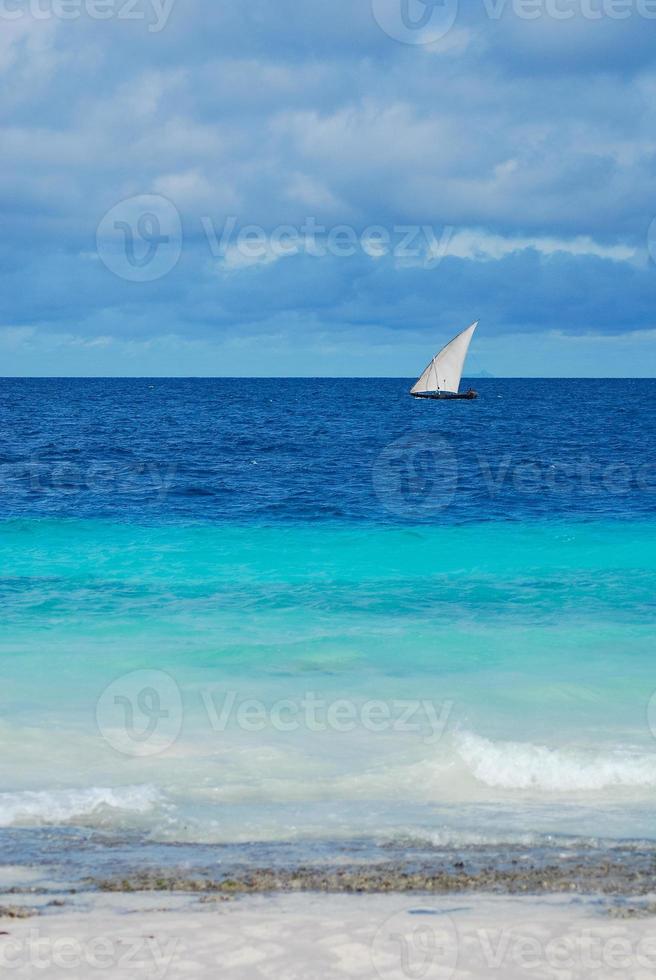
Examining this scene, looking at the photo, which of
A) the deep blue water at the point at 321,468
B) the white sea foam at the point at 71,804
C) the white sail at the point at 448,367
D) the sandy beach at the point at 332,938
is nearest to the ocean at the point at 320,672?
the white sea foam at the point at 71,804

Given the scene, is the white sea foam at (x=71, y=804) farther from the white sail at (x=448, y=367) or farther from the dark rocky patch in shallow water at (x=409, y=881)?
the white sail at (x=448, y=367)

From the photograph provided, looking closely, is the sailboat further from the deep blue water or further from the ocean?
the ocean

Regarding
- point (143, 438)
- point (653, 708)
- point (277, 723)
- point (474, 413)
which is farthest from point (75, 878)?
point (474, 413)

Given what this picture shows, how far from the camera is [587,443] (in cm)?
7719

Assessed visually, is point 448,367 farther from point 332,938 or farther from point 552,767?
point 332,938

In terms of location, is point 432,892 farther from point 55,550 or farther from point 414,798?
point 55,550

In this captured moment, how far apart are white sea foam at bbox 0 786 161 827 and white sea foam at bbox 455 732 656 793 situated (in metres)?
4.52

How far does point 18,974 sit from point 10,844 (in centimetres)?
298

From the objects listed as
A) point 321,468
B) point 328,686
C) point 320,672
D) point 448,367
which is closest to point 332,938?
point 328,686

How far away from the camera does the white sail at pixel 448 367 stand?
104925mm

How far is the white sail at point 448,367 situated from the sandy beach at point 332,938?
94429 millimetres

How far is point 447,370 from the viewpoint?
11325cm

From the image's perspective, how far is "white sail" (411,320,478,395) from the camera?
344 ft

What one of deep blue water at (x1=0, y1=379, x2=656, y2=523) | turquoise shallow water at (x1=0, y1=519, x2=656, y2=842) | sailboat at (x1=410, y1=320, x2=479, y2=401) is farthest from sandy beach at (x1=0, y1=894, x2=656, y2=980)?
sailboat at (x1=410, y1=320, x2=479, y2=401)
